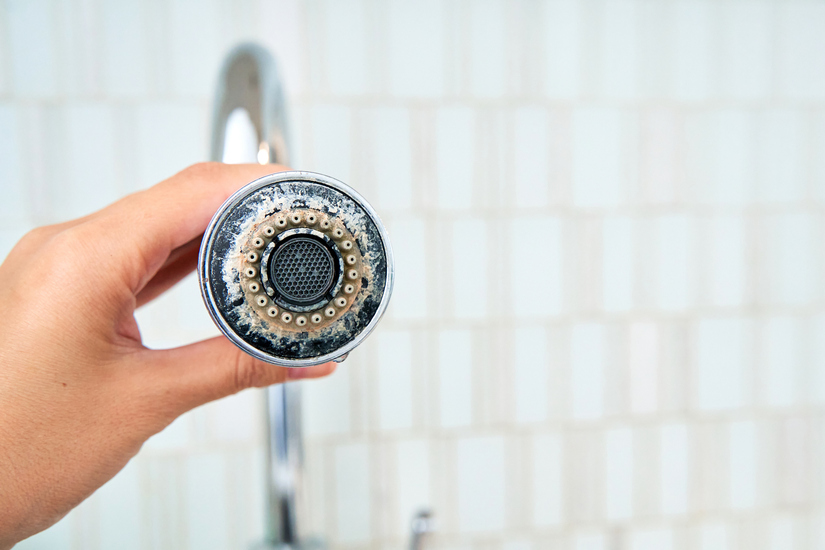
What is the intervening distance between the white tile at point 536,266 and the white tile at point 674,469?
0.24 meters

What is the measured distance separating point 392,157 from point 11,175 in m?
0.42

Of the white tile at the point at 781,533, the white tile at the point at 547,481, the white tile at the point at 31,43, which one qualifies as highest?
the white tile at the point at 31,43

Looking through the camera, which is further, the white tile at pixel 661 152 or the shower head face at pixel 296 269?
the white tile at pixel 661 152

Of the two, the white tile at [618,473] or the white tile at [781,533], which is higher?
the white tile at [618,473]

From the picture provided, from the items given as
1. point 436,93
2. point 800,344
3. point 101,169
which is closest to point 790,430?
point 800,344

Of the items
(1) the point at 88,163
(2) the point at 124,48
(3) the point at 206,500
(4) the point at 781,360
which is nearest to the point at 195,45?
(2) the point at 124,48

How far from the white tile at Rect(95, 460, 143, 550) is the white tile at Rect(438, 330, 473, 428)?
0.37 metres

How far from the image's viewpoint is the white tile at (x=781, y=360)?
2.47ft

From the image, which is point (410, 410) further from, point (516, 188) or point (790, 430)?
point (790, 430)

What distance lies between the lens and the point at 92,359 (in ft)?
1.09

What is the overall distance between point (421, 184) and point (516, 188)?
0.12 metres

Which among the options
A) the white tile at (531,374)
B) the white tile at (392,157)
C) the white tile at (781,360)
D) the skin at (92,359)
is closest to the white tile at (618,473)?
the white tile at (531,374)

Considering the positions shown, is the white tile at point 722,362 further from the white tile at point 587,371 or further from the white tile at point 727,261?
the white tile at point 587,371

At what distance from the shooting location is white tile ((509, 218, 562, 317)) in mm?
691
